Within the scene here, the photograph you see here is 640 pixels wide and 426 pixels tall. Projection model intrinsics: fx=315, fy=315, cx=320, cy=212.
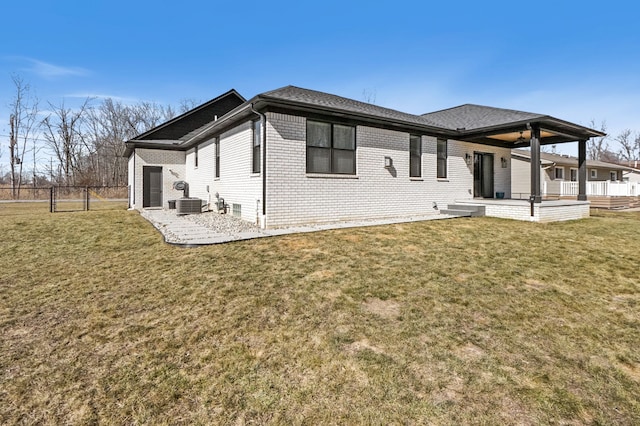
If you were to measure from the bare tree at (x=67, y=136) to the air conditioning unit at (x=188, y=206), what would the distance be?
27053 mm

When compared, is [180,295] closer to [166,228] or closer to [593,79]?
[166,228]

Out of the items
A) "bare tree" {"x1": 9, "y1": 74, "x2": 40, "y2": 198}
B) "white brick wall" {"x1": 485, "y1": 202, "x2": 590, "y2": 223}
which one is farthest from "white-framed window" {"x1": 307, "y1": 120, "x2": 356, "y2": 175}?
"bare tree" {"x1": 9, "y1": 74, "x2": 40, "y2": 198}

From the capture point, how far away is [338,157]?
9148mm

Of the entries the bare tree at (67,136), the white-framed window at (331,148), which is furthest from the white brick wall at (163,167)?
the bare tree at (67,136)

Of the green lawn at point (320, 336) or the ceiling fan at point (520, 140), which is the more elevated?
the ceiling fan at point (520, 140)

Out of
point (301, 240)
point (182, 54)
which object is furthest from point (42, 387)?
point (182, 54)

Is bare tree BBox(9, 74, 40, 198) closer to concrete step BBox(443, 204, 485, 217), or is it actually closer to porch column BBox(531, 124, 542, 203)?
concrete step BBox(443, 204, 485, 217)

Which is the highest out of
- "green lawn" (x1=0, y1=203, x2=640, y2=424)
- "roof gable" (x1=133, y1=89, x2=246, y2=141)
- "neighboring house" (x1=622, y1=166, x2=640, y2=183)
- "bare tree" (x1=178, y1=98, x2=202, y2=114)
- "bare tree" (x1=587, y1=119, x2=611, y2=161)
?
"bare tree" (x1=178, y1=98, x2=202, y2=114)

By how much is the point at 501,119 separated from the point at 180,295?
39.9ft

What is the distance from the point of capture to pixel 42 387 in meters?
2.26

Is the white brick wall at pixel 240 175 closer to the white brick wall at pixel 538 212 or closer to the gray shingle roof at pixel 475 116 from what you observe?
the gray shingle roof at pixel 475 116

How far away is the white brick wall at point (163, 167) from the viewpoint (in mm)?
14883

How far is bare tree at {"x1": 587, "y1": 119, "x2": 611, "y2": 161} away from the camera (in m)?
46.8

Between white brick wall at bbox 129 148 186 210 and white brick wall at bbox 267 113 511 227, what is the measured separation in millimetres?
9713
